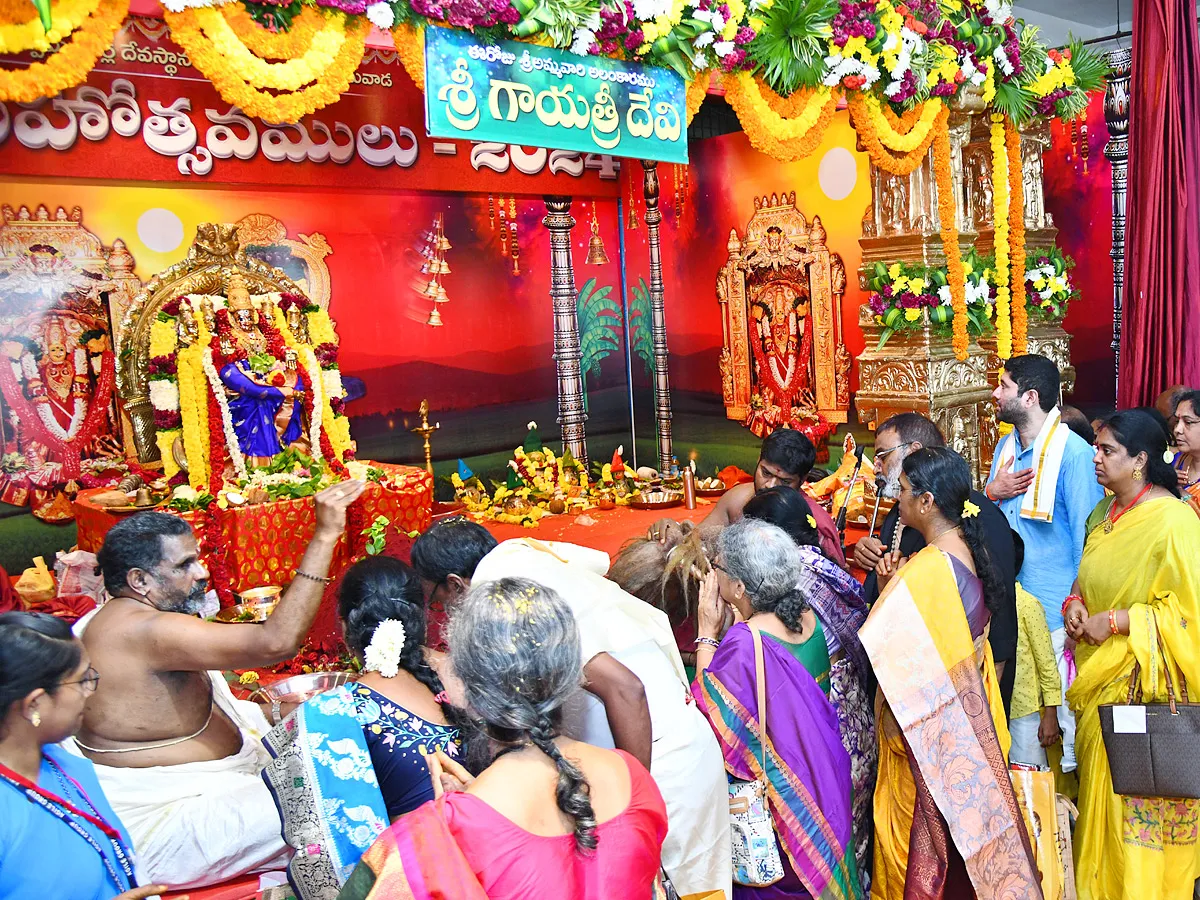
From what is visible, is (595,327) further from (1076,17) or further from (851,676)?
(851,676)

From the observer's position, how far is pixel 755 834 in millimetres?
2777

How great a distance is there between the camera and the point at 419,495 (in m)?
7.65

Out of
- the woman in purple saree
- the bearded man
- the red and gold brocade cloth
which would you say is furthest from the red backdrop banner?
the woman in purple saree

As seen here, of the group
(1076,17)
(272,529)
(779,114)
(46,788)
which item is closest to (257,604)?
A: (272,529)

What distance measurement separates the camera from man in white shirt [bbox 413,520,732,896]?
98.1 inches

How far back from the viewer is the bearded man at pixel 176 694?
263cm

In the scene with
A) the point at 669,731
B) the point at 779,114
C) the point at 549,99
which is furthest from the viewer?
the point at 779,114

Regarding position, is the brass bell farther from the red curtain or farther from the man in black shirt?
the man in black shirt

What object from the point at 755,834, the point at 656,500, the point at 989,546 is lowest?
the point at 656,500

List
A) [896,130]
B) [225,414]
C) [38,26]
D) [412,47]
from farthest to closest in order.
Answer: [225,414], [896,130], [412,47], [38,26]

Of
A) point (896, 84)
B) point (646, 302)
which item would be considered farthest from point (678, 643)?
point (646, 302)

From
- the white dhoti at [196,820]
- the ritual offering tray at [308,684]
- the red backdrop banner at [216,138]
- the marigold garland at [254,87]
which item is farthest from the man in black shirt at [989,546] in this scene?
the red backdrop banner at [216,138]

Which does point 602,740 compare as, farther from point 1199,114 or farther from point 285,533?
point 1199,114

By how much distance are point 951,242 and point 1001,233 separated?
0.63m
